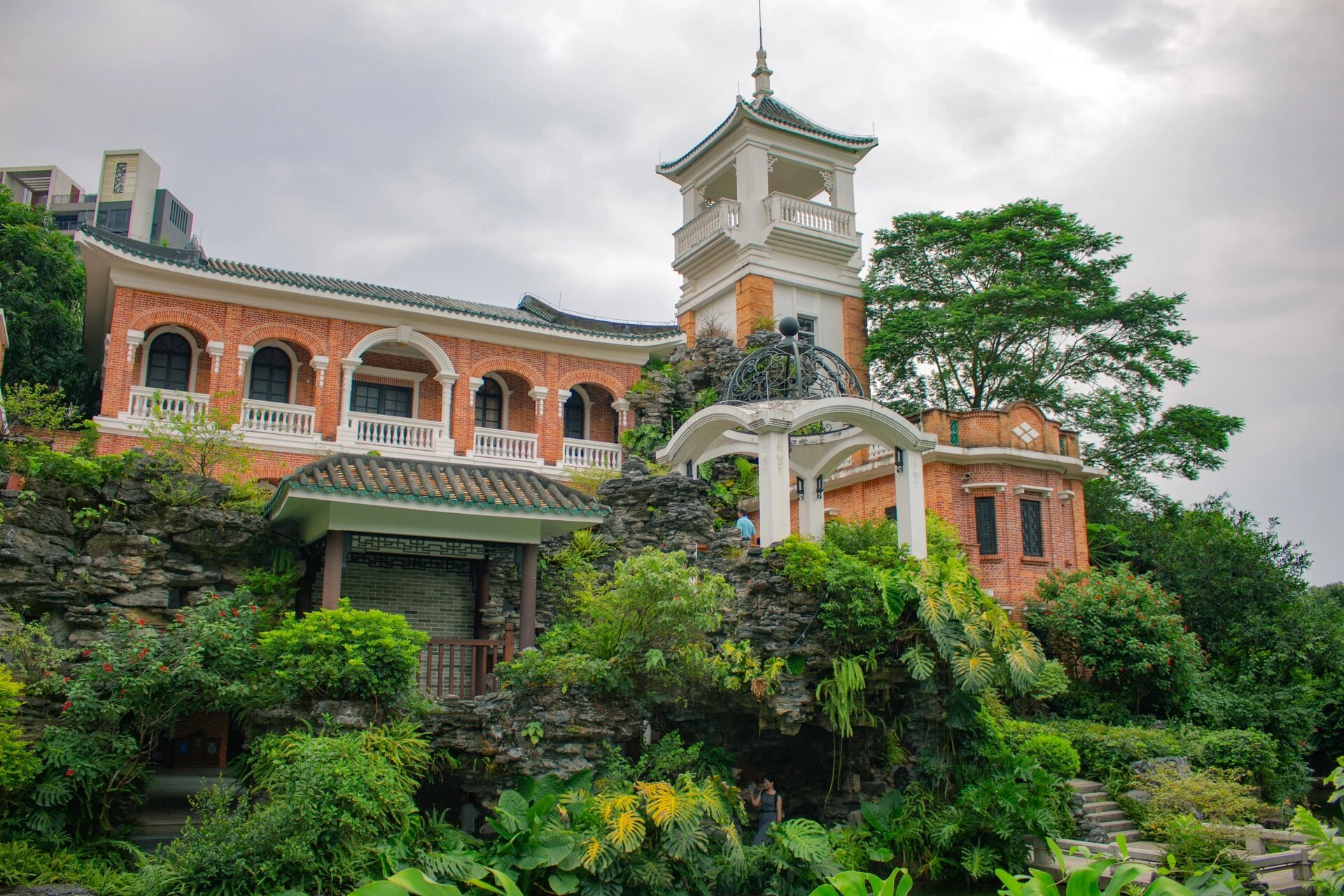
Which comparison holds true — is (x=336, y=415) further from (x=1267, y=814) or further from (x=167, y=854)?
(x=1267, y=814)

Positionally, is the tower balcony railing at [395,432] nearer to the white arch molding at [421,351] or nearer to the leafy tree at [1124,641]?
the white arch molding at [421,351]

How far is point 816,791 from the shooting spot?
13508 millimetres

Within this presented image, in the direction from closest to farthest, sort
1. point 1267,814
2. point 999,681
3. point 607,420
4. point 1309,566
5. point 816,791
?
point 999,681 → point 816,791 → point 1267,814 → point 1309,566 → point 607,420

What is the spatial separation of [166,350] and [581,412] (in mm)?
9282

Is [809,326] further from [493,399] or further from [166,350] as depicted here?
[166,350]

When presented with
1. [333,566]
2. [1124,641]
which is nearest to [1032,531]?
[1124,641]

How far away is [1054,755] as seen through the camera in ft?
47.5

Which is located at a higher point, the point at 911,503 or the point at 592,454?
the point at 592,454

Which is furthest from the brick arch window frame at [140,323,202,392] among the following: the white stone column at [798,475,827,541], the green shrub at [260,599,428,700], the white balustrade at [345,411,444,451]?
the white stone column at [798,475,827,541]

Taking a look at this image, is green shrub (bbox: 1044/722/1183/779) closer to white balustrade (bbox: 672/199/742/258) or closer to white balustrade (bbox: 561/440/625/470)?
white balustrade (bbox: 561/440/625/470)

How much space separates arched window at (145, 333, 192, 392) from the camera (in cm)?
2033

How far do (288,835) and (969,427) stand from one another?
15.6 metres

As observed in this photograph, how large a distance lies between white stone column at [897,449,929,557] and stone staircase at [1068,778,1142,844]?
4477 millimetres

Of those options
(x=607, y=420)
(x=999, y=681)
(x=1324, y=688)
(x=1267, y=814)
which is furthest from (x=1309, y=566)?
(x=607, y=420)
